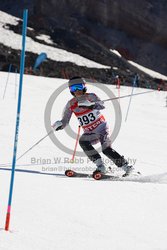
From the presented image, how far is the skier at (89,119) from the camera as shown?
6.67 metres

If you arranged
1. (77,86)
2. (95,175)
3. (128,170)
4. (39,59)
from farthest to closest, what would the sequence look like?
(39,59) → (128,170) → (77,86) → (95,175)

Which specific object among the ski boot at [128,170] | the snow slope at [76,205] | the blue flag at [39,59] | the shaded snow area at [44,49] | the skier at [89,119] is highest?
the shaded snow area at [44,49]

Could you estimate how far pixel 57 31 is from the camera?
147 ft

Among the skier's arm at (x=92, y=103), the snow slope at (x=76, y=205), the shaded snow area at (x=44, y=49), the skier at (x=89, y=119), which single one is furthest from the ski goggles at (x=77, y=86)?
the shaded snow area at (x=44, y=49)

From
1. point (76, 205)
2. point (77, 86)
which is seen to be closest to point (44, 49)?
point (77, 86)

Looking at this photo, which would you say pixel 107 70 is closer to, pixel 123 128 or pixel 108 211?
pixel 123 128

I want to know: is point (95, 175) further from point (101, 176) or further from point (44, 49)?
point (44, 49)

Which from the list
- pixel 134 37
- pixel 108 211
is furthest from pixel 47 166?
pixel 134 37

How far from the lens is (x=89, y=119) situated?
6.75 metres

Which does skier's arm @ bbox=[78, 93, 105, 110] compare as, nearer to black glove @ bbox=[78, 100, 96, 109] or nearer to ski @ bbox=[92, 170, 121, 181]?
black glove @ bbox=[78, 100, 96, 109]

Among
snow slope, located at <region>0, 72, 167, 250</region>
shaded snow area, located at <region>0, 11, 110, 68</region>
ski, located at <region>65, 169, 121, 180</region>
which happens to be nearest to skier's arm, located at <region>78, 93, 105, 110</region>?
ski, located at <region>65, 169, 121, 180</region>

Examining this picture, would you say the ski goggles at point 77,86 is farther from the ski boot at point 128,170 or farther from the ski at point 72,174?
the ski boot at point 128,170

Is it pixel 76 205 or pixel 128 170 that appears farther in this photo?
pixel 128 170

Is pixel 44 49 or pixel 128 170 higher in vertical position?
pixel 44 49
